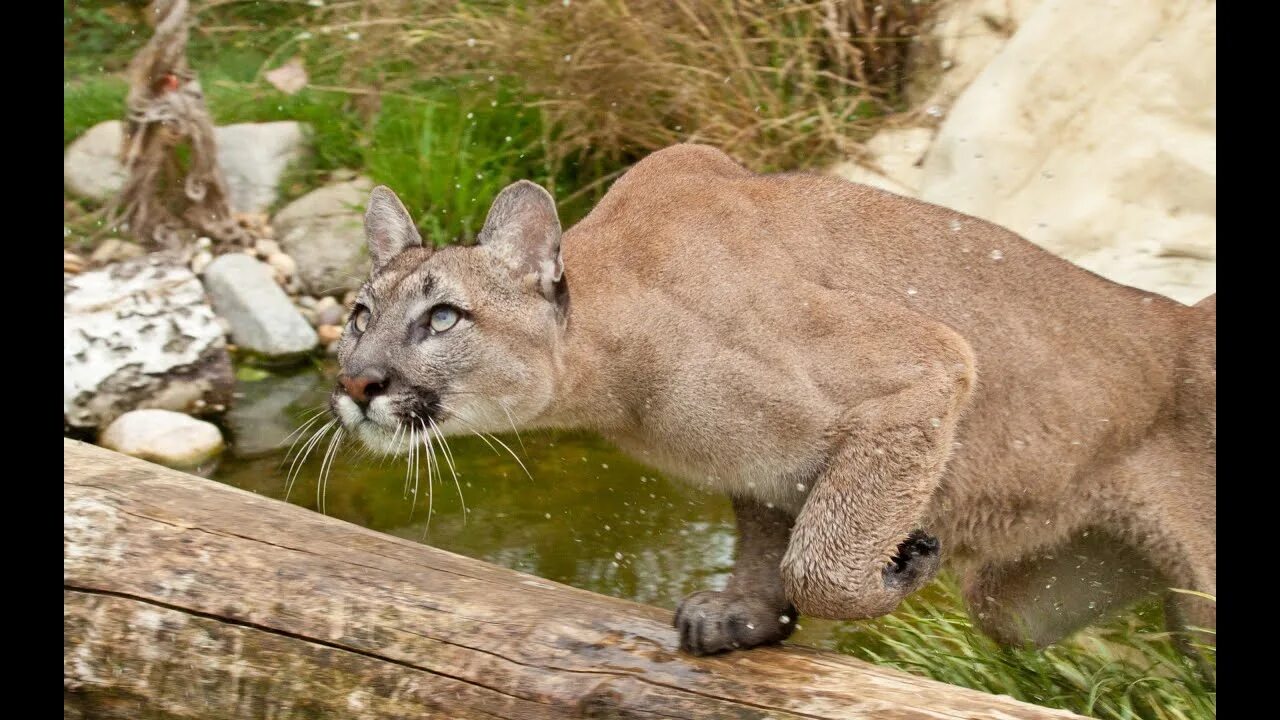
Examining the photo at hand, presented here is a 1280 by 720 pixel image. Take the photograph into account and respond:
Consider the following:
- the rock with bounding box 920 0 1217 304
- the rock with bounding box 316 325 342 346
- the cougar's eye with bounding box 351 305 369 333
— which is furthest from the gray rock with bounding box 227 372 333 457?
the rock with bounding box 920 0 1217 304

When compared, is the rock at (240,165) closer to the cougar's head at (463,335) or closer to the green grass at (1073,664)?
the cougar's head at (463,335)

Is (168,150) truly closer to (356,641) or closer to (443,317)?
(443,317)

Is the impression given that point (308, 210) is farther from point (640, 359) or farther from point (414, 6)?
point (640, 359)

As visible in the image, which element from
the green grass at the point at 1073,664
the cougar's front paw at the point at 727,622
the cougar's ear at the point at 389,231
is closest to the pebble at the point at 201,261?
the cougar's ear at the point at 389,231

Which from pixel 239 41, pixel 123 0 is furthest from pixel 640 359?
pixel 123 0

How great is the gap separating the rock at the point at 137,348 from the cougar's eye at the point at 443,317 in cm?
436

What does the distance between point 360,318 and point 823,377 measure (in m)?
1.65

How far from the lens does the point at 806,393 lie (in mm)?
4523

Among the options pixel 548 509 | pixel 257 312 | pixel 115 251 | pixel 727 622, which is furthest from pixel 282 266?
pixel 727 622

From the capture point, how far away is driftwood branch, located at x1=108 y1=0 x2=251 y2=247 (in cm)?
955

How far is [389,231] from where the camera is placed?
509cm

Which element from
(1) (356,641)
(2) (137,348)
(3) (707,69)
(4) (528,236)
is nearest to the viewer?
(1) (356,641)

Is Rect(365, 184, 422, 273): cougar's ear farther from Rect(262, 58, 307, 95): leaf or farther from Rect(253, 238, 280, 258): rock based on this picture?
Rect(262, 58, 307, 95): leaf

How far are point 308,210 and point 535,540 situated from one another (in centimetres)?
404
